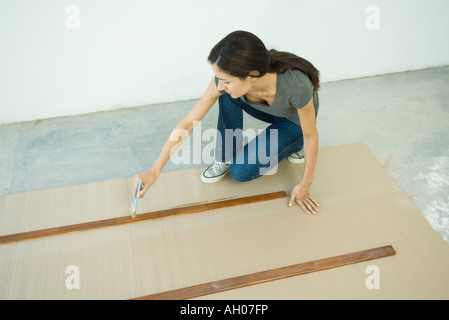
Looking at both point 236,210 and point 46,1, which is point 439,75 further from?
point 46,1

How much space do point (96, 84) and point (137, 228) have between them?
1038 mm

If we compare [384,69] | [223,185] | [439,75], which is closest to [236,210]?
[223,185]

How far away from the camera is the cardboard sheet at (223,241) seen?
141 centimetres

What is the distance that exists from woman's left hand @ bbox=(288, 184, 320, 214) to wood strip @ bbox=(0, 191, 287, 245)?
85mm

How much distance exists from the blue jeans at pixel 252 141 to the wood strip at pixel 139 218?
11 centimetres

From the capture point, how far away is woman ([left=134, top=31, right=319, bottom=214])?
1237mm

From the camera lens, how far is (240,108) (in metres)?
Result: 1.73

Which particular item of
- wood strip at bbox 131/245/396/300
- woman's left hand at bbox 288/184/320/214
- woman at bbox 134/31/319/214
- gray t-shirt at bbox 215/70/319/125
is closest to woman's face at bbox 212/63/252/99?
woman at bbox 134/31/319/214

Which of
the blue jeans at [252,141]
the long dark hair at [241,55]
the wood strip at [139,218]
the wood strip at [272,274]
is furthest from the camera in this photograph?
the blue jeans at [252,141]
